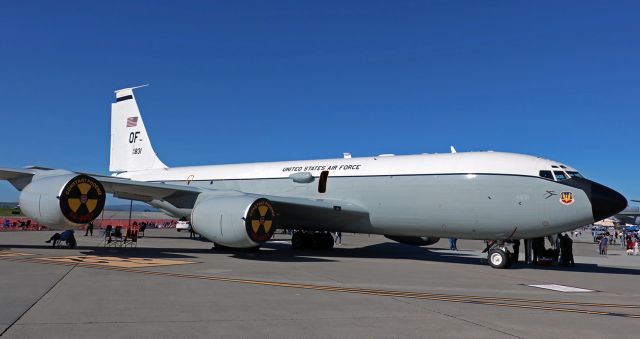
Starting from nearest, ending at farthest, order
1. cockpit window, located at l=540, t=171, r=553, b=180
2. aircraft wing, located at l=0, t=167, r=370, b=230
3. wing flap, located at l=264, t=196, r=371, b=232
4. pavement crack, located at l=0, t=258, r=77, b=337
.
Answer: pavement crack, located at l=0, t=258, r=77, b=337 < cockpit window, located at l=540, t=171, r=553, b=180 < aircraft wing, located at l=0, t=167, r=370, b=230 < wing flap, located at l=264, t=196, r=371, b=232

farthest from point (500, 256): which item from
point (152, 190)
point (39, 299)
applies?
point (39, 299)

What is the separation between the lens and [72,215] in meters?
15.9

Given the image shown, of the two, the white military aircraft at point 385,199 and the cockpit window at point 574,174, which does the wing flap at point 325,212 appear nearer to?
the white military aircraft at point 385,199

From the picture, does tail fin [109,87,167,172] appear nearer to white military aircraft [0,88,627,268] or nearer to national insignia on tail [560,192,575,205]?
white military aircraft [0,88,627,268]

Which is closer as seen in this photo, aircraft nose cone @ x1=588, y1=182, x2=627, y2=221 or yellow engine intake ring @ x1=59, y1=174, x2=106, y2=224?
aircraft nose cone @ x1=588, y1=182, x2=627, y2=221

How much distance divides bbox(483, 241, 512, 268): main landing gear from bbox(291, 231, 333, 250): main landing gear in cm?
890

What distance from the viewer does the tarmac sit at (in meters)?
6.85

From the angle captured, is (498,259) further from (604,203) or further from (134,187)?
(134,187)

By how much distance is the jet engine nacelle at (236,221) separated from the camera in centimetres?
1662

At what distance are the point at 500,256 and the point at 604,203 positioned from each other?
366cm

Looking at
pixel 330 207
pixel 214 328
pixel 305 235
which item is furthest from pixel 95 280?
pixel 305 235

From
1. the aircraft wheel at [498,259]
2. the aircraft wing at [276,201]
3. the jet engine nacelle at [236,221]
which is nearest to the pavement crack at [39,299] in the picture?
the jet engine nacelle at [236,221]

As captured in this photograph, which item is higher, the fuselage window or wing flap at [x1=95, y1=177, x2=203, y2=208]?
the fuselage window

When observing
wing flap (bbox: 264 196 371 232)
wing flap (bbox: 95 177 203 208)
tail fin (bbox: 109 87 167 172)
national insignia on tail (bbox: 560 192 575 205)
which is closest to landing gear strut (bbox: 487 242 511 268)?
national insignia on tail (bbox: 560 192 575 205)
